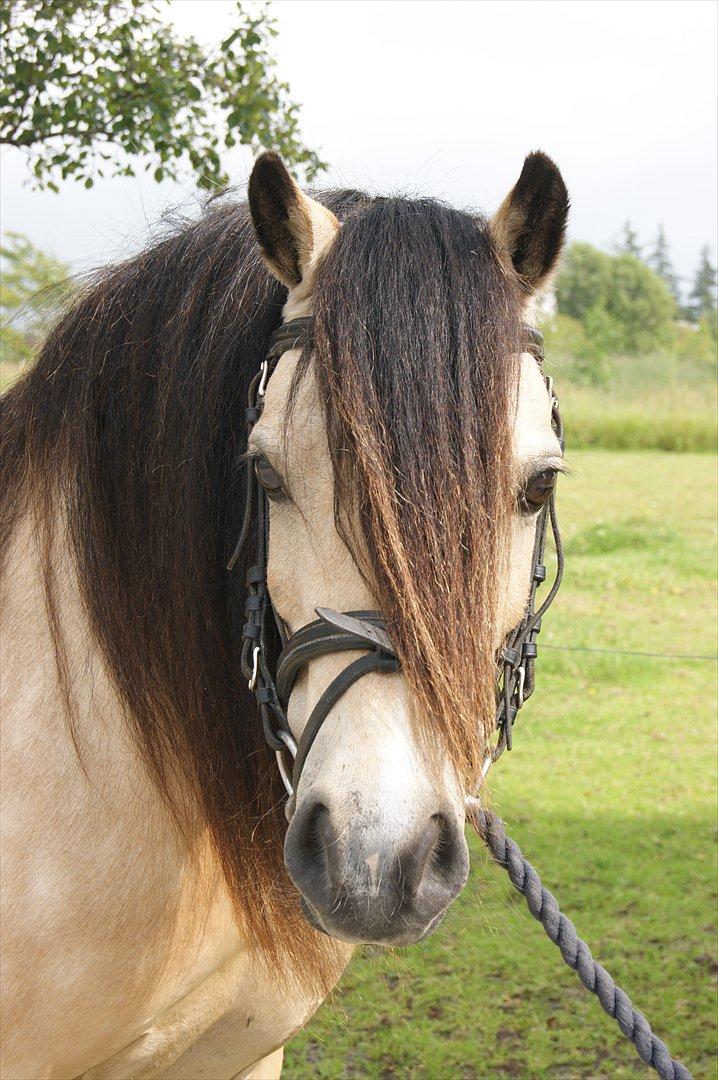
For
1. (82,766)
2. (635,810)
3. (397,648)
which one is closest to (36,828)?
(82,766)

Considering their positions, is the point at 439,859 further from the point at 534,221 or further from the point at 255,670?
the point at 534,221

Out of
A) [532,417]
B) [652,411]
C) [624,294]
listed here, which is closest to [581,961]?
[532,417]

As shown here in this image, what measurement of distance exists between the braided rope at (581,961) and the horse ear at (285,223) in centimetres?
108

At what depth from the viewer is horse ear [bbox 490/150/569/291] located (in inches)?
61.1

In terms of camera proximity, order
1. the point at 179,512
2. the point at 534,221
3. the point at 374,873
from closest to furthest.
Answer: the point at 374,873 → the point at 534,221 → the point at 179,512

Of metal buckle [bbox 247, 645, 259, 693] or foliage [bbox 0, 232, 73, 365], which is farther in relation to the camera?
foliage [bbox 0, 232, 73, 365]

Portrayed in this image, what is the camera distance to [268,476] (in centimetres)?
149

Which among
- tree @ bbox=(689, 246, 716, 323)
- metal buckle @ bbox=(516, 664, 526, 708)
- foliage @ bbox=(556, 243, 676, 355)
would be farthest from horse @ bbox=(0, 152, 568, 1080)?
tree @ bbox=(689, 246, 716, 323)

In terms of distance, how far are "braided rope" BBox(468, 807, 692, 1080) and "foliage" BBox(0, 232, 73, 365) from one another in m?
1.48

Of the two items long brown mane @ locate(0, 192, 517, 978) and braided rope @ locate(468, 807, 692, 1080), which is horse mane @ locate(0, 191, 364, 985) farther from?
braided rope @ locate(468, 807, 692, 1080)

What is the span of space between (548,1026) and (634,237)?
69396 mm

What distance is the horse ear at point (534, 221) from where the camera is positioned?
1551 millimetres

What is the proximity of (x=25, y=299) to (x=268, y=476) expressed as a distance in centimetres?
179

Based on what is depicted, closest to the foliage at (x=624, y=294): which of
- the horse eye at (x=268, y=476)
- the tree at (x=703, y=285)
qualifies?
the tree at (x=703, y=285)
